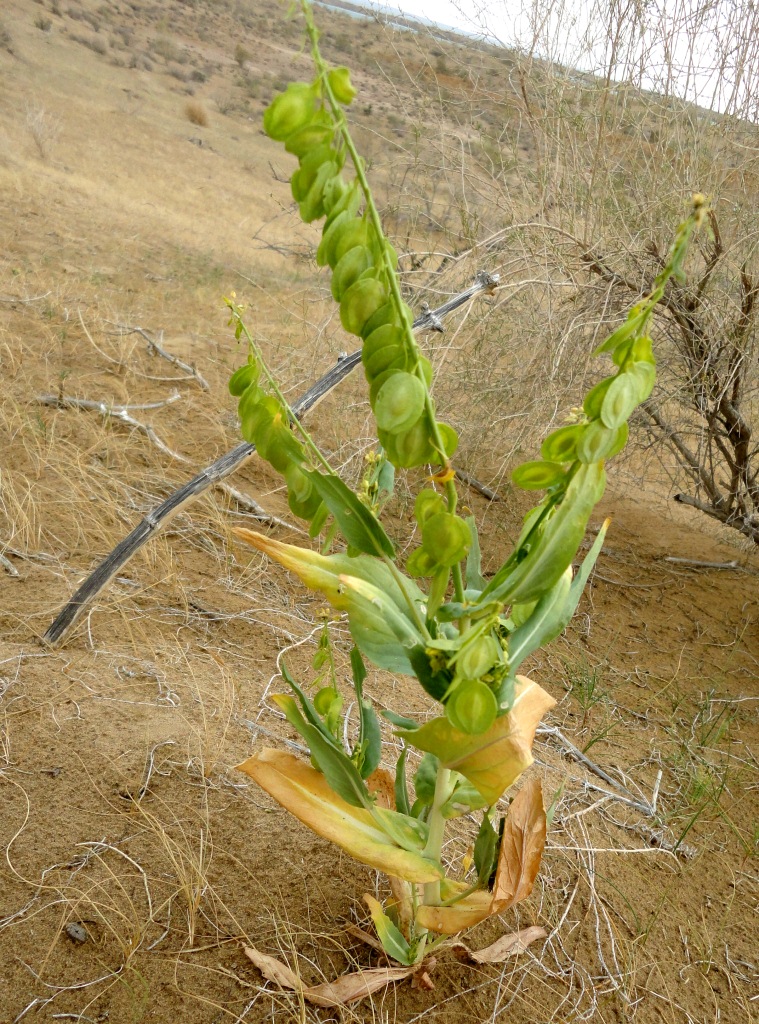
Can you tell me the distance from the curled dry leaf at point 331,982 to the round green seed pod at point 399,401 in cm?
97

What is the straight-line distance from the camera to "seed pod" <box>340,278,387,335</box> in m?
0.92

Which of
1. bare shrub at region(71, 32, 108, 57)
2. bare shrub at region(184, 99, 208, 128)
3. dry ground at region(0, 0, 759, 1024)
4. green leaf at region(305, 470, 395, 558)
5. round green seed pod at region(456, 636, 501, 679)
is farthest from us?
bare shrub at region(71, 32, 108, 57)

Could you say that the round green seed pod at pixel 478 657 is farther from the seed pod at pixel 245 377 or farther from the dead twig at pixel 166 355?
the dead twig at pixel 166 355

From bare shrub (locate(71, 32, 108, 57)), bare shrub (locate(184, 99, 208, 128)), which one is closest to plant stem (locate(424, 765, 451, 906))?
bare shrub (locate(184, 99, 208, 128))

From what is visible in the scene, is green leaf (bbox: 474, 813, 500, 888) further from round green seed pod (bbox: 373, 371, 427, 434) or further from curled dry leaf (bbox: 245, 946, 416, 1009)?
round green seed pod (bbox: 373, 371, 427, 434)

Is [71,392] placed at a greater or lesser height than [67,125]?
lesser

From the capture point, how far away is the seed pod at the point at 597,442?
37.4 inches

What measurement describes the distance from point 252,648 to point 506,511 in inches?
83.4

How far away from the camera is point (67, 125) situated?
41.5 ft

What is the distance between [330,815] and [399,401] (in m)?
0.73

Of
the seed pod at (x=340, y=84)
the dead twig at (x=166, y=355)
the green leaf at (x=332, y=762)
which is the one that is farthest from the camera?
the dead twig at (x=166, y=355)

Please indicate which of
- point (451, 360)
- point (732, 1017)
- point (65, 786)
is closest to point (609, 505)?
point (451, 360)

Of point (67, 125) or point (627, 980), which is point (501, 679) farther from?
point (67, 125)

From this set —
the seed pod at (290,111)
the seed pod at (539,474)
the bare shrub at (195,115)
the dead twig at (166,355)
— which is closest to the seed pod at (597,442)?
the seed pod at (539,474)
